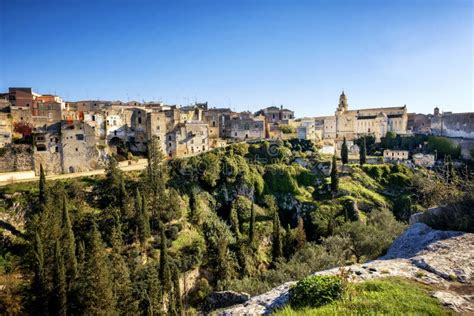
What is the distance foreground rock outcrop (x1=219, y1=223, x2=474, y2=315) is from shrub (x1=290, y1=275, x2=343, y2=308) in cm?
73

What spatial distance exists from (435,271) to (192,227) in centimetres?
3088

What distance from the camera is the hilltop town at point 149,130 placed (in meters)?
39.4

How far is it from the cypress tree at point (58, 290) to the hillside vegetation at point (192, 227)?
80 mm

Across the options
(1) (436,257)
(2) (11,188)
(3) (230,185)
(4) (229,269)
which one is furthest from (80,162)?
(1) (436,257)

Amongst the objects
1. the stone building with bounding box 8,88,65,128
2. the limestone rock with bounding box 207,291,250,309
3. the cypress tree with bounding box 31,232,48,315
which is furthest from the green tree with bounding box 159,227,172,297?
the stone building with bounding box 8,88,65,128

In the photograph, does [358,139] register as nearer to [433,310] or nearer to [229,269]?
[229,269]

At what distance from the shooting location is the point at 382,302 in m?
7.46

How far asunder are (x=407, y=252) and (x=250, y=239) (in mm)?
26736

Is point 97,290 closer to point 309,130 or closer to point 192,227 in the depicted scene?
point 192,227

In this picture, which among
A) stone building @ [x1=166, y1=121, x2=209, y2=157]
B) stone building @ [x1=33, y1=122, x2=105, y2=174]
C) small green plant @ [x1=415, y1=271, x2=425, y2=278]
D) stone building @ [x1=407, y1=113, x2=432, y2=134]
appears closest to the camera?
small green plant @ [x1=415, y1=271, x2=425, y2=278]

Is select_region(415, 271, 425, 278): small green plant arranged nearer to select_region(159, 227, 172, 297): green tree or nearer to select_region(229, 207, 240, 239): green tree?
select_region(159, 227, 172, 297): green tree

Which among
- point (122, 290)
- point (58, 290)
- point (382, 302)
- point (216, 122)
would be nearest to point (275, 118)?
point (216, 122)

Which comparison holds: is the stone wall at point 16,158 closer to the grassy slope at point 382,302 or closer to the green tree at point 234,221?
the green tree at point 234,221

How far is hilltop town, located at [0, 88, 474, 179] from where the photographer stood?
39.4 metres
